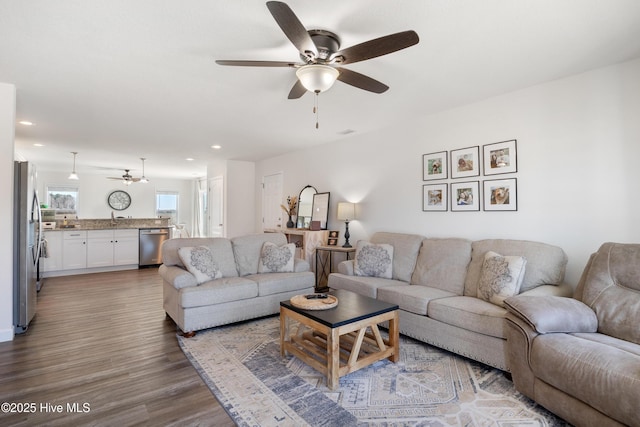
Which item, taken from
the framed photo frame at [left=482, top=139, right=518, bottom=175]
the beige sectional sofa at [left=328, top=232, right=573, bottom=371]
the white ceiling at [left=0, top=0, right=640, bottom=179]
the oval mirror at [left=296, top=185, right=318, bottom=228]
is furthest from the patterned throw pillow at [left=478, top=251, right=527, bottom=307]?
the oval mirror at [left=296, top=185, right=318, bottom=228]

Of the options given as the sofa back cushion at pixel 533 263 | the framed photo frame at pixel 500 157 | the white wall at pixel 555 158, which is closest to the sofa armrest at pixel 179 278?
the white wall at pixel 555 158

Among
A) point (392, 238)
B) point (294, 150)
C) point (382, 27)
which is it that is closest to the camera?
point (382, 27)

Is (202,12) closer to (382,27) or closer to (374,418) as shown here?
(382,27)

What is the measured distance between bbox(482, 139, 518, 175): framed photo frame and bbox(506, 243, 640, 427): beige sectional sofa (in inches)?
44.6

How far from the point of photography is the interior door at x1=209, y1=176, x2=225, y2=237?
726 centimetres

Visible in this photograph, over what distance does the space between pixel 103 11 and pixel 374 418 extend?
290cm

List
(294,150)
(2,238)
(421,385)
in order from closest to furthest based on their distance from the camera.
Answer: (421,385), (2,238), (294,150)

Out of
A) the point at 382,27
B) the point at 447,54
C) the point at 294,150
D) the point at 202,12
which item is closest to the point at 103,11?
the point at 202,12

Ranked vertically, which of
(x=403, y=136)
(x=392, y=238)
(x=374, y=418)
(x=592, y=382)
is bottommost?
(x=374, y=418)

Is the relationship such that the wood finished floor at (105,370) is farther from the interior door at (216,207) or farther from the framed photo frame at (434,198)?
the interior door at (216,207)

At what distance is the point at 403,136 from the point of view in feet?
13.9

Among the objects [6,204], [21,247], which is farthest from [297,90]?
[21,247]

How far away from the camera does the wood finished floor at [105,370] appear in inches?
76.1

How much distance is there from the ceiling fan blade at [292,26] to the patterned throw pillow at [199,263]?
243 cm
